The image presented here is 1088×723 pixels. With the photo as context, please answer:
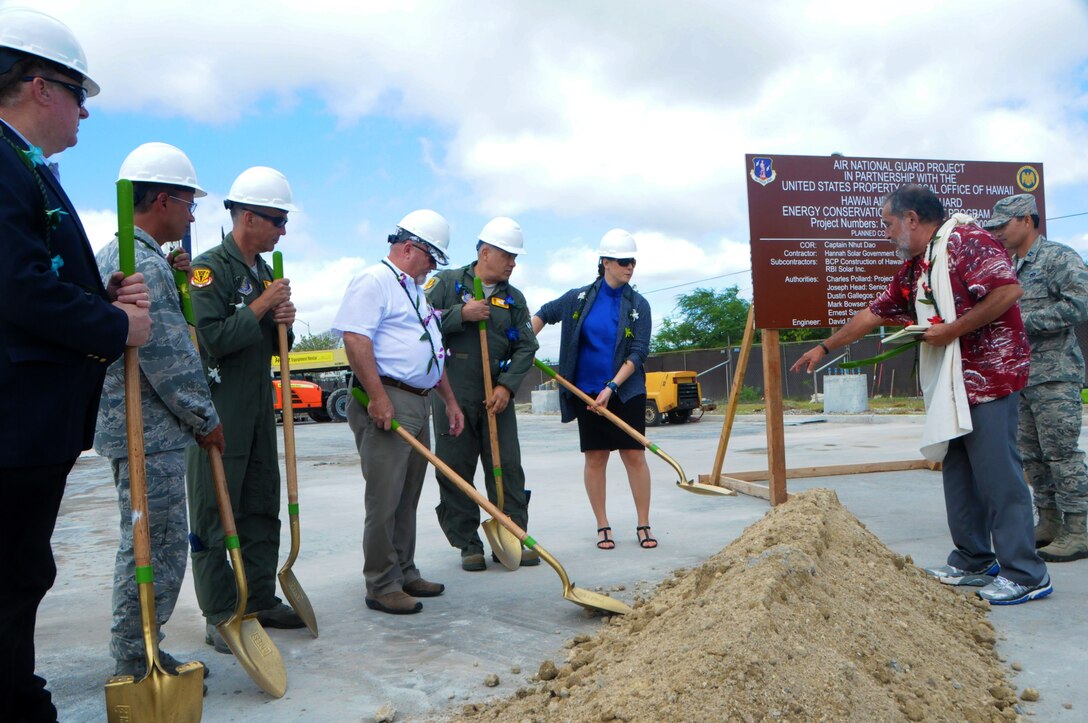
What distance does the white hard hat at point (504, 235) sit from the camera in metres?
4.73

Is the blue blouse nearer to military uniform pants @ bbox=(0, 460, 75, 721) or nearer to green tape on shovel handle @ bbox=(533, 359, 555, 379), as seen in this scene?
green tape on shovel handle @ bbox=(533, 359, 555, 379)

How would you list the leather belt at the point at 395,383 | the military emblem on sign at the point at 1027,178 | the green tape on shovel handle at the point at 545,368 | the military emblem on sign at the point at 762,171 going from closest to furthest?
the leather belt at the point at 395,383, the green tape on shovel handle at the point at 545,368, the military emblem on sign at the point at 762,171, the military emblem on sign at the point at 1027,178

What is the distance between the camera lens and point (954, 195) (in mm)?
6730

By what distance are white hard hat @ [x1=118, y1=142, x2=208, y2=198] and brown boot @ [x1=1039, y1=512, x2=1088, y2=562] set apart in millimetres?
4502

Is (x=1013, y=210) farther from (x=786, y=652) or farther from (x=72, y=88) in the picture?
(x=72, y=88)

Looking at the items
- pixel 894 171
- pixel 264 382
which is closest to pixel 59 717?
pixel 264 382

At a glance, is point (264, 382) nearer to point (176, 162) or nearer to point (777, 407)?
point (176, 162)

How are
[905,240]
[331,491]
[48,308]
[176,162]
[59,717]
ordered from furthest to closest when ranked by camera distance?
[331,491], [905,240], [176,162], [59,717], [48,308]

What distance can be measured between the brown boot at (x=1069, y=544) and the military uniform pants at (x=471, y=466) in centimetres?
286

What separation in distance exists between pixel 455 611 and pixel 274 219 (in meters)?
1.96

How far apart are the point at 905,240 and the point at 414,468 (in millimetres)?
2676

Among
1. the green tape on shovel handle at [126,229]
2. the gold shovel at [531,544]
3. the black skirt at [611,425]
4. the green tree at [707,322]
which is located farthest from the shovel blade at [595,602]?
the green tree at [707,322]

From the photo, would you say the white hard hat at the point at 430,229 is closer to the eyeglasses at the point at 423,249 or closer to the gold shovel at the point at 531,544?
the eyeglasses at the point at 423,249

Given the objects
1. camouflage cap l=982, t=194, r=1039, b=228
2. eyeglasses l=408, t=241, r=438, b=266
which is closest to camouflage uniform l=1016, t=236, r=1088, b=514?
camouflage cap l=982, t=194, r=1039, b=228
